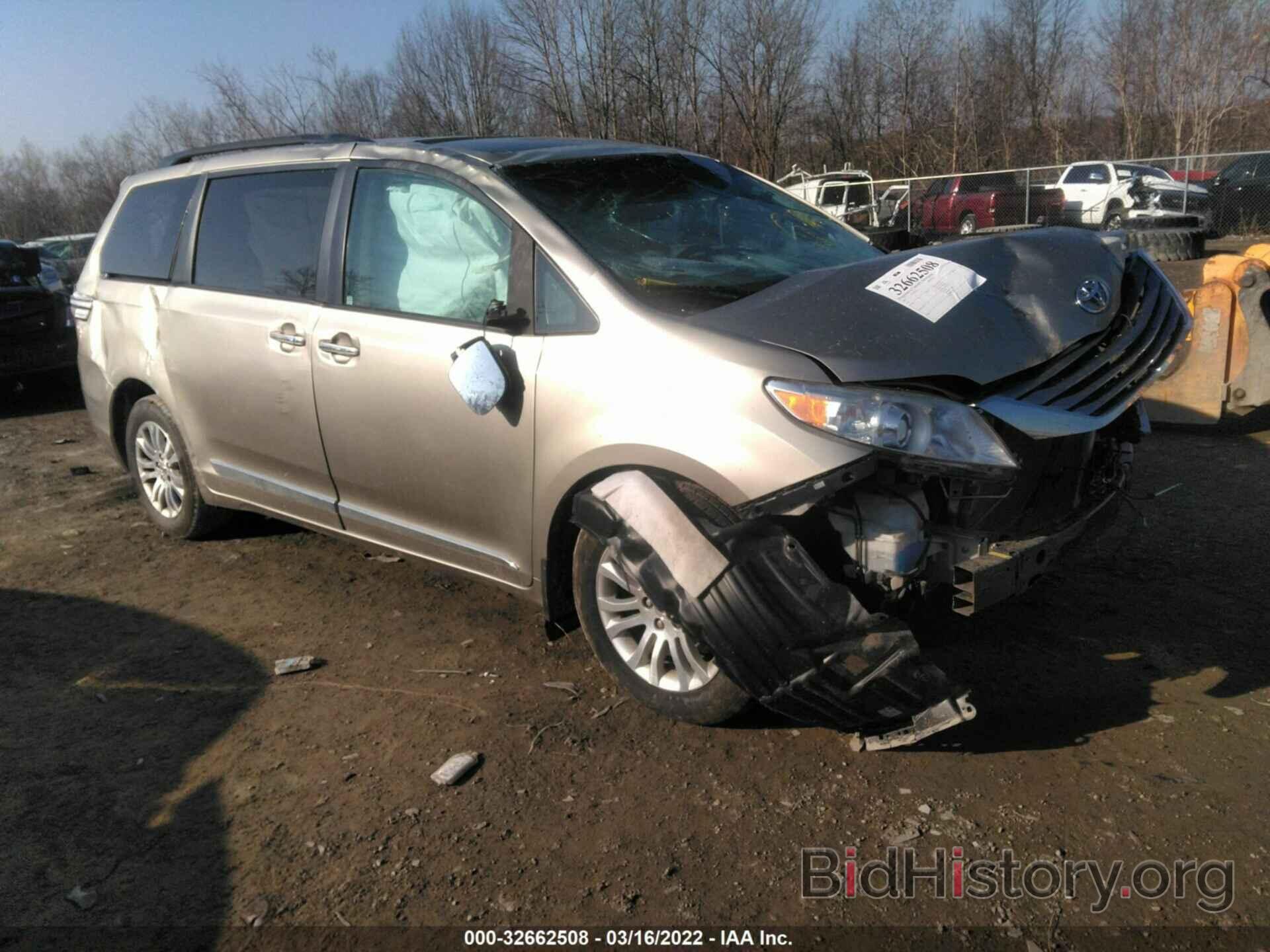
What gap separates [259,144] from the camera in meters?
5.01

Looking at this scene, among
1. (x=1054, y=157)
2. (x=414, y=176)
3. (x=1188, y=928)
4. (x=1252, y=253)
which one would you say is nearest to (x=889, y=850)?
(x=1188, y=928)

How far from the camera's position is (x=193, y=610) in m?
4.55

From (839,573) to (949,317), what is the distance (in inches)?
32.7

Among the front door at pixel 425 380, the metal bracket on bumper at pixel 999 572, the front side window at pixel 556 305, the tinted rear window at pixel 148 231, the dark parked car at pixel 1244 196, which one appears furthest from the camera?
the dark parked car at pixel 1244 196

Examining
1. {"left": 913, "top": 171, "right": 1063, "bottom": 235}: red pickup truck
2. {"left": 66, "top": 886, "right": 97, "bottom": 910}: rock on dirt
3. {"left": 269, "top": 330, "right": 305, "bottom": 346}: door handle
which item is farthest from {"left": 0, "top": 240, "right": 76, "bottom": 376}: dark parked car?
{"left": 913, "top": 171, "right": 1063, "bottom": 235}: red pickup truck

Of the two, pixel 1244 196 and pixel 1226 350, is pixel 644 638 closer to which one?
pixel 1226 350

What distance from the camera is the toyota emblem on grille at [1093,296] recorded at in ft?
10.8

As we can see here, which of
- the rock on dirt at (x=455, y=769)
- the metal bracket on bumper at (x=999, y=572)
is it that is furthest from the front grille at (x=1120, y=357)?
the rock on dirt at (x=455, y=769)

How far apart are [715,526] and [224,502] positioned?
306 cm

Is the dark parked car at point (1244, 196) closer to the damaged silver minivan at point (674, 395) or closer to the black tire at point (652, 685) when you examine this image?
the damaged silver minivan at point (674, 395)

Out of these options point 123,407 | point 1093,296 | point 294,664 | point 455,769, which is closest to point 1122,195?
point 1093,296

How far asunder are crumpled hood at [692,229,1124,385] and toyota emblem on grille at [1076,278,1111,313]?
2 centimetres

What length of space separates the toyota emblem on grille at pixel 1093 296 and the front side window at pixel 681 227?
2.88ft

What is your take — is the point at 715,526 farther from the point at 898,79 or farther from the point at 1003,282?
the point at 898,79
